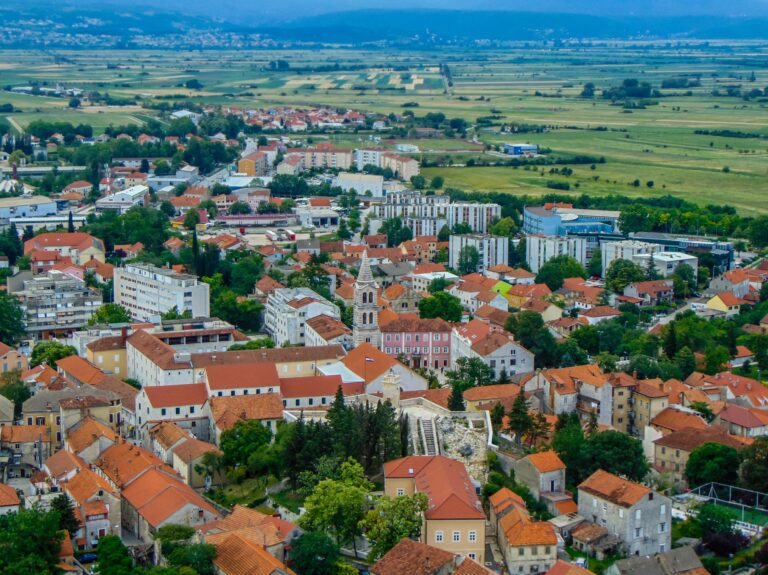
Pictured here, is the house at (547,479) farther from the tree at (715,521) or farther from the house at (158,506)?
the house at (158,506)

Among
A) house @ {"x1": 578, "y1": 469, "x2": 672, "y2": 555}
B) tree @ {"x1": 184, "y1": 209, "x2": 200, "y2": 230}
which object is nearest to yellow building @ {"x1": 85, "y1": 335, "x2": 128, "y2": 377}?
house @ {"x1": 578, "y1": 469, "x2": 672, "y2": 555}

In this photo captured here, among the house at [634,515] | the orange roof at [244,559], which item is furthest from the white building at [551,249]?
the orange roof at [244,559]

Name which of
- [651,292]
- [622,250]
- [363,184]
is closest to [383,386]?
[651,292]

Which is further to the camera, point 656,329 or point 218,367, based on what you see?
point 656,329

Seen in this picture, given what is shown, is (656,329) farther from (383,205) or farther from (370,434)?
(383,205)

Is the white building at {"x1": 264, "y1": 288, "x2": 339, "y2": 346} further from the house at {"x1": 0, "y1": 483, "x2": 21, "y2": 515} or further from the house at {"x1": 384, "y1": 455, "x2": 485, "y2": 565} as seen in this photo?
the house at {"x1": 0, "y1": 483, "x2": 21, "y2": 515}

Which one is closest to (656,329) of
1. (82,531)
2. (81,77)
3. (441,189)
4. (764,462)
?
(764,462)

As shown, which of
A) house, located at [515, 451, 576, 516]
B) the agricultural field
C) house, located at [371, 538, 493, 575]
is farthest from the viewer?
the agricultural field
